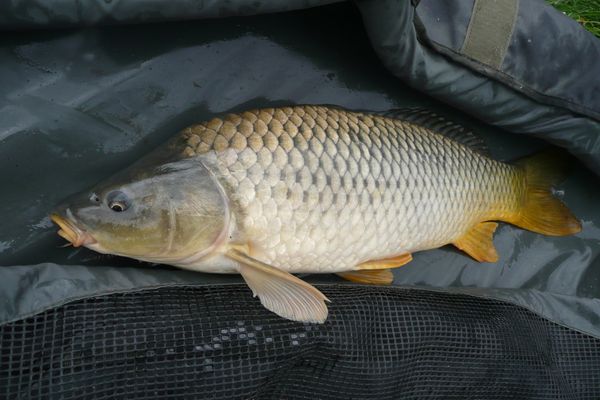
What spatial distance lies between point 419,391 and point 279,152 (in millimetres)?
712

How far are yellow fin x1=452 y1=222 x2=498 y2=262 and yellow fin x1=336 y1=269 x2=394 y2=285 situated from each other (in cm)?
27

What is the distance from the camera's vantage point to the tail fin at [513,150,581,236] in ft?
5.77

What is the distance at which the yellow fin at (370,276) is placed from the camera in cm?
155

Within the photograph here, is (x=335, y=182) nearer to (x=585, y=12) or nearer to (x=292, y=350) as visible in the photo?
(x=292, y=350)

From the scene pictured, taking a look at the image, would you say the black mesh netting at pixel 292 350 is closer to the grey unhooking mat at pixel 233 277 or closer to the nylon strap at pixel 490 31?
the grey unhooking mat at pixel 233 277

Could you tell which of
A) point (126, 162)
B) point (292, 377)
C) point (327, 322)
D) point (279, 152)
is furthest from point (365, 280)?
point (126, 162)

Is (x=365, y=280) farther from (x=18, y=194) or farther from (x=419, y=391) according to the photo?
(x=18, y=194)

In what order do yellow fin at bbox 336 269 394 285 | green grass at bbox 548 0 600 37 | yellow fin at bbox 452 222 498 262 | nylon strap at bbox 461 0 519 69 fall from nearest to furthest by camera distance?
nylon strap at bbox 461 0 519 69 < yellow fin at bbox 336 269 394 285 < yellow fin at bbox 452 222 498 262 < green grass at bbox 548 0 600 37

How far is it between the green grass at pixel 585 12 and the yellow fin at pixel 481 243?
107 cm

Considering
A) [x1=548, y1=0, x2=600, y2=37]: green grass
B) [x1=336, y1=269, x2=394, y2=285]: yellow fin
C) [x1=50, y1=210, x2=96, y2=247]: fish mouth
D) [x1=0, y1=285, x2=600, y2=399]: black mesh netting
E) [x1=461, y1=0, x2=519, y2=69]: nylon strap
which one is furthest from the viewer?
[x1=548, y1=0, x2=600, y2=37]: green grass

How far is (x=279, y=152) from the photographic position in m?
1.29

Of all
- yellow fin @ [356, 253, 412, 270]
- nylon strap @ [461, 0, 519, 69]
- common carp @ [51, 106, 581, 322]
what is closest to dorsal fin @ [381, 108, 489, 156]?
common carp @ [51, 106, 581, 322]

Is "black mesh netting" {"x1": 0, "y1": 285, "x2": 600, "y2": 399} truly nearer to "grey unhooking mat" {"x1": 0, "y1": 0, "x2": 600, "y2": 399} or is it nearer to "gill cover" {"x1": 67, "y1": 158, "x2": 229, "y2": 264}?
"grey unhooking mat" {"x1": 0, "y1": 0, "x2": 600, "y2": 399}

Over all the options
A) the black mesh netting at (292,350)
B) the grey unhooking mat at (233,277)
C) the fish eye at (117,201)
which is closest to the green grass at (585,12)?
the grey unhooking mat at (233,277)
